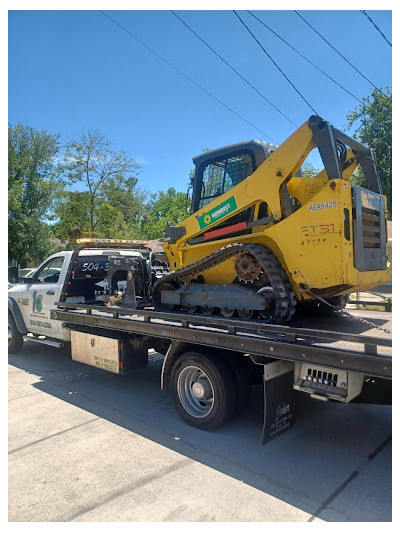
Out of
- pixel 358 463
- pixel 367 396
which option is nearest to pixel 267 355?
pixel 367 396

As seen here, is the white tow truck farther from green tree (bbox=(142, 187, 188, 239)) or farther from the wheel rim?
green tree (bbox=(142, 187, 188, 239))

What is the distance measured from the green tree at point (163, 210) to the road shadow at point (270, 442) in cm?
2658

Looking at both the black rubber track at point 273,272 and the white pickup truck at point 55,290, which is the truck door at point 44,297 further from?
the black rubber track at point 273,272

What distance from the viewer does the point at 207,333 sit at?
4.23 meters

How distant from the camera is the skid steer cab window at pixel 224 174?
217 inches

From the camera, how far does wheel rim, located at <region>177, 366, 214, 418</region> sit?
452 cm

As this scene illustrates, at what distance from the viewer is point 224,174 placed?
5.76 m

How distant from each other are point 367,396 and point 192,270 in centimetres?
282

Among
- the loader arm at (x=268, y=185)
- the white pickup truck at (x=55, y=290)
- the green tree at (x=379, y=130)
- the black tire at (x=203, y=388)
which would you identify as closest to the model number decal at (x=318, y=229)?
the loader arm at (x=268, y=185)

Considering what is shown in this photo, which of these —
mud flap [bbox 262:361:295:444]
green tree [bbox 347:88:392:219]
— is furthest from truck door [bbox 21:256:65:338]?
green tree [bbox 347:88:392:219]

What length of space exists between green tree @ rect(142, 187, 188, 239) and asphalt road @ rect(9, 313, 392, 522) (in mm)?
27315

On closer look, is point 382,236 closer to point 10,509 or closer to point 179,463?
point 179,463

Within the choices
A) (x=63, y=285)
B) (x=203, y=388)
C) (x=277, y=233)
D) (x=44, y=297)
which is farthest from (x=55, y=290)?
(x=277, y=233)

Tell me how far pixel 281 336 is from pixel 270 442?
117 centimetres
